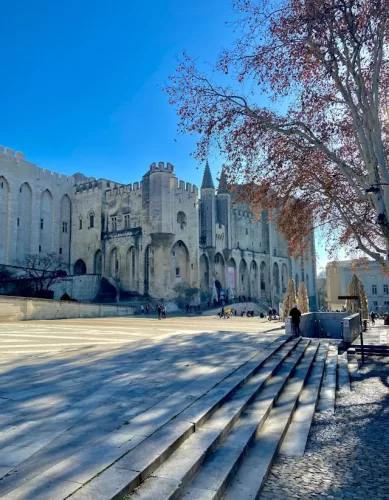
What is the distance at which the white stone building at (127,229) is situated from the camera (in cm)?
3531

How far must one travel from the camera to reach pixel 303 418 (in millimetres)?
4695

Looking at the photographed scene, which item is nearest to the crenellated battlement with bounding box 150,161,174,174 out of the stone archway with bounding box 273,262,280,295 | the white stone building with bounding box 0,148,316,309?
the white stone building with bounding box 0,148,316,309

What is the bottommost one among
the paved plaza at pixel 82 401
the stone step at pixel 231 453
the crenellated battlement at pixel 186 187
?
the stone step at pixel 231 453

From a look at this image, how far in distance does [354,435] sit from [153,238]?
105 feet

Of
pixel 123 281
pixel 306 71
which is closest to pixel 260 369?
pixel 306 71

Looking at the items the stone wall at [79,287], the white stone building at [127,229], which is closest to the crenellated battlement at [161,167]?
the white stone building at [127,229]

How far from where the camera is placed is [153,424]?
336 cm

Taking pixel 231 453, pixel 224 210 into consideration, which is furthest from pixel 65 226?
pixel 231 453

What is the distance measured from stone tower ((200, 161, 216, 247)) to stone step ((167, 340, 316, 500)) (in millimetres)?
37805

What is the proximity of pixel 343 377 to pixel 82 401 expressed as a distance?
5371 mm

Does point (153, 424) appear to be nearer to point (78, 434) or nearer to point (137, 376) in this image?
point (78, 434)

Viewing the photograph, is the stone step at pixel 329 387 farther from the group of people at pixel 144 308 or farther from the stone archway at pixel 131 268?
the stone archway at pixel 131 268

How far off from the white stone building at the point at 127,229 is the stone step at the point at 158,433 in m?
30.5

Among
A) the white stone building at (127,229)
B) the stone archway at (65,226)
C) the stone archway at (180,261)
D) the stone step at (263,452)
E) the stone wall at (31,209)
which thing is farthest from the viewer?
the stone archway at (65,226)
